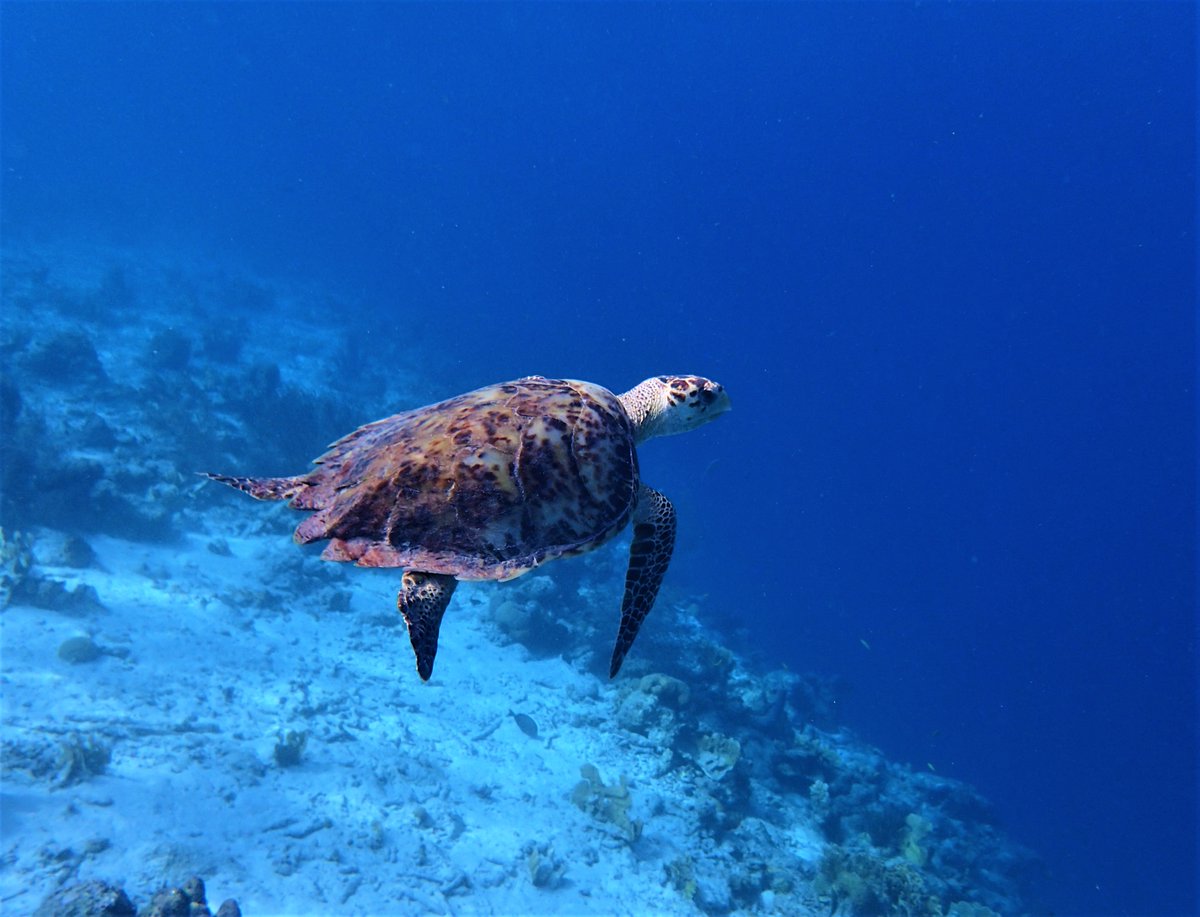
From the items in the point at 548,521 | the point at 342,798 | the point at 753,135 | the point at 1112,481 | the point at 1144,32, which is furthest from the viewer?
the point at 753,135

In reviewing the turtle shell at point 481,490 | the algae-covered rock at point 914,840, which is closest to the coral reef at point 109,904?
the turtle shell at point 481,490

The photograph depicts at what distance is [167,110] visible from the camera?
4510 inches

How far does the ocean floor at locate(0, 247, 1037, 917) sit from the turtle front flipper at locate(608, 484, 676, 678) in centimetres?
485

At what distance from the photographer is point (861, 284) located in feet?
276

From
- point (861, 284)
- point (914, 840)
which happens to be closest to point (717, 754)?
point (914, 840)

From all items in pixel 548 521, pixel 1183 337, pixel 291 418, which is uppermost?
pixel 1183 337

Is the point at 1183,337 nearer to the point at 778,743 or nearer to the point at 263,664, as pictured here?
the point at 778,743

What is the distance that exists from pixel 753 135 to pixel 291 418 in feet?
346

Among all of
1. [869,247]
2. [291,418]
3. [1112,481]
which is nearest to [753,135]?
[869,247]

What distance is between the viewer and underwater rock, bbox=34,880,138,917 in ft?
12.2

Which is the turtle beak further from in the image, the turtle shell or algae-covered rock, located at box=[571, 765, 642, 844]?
algae-covered rock, located at box=[571, 765, 642, 844]

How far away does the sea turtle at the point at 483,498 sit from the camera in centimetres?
337

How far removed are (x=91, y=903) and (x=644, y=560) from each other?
441cm

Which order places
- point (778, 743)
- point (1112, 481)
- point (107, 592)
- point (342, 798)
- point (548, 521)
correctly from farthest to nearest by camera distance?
point (1112, 481)
point (778, 743)
point (107, 592)
point (342, 798)
point (548, 521)
